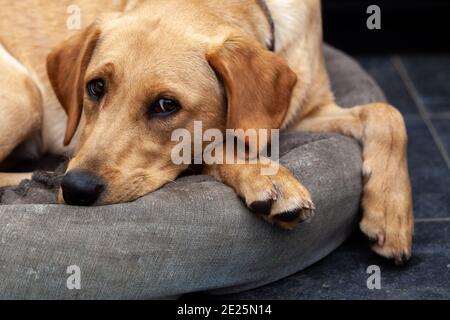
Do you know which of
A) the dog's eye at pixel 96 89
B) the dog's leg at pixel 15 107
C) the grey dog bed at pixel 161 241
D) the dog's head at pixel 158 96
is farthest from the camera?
the dog's leg at pixel 15 107

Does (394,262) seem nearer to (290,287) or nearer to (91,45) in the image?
(290,287)

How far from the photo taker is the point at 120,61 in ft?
8.85

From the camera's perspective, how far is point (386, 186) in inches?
118

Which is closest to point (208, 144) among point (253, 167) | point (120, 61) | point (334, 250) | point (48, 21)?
point (253, 167)

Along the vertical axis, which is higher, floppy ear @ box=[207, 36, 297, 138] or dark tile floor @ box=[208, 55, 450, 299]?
floppy ear @ box=[207, 36, 297, 138]

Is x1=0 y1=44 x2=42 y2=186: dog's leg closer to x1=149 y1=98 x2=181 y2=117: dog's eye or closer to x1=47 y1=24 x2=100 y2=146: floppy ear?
x1=47 y1=24 x2=100 y2=146: floppy ear

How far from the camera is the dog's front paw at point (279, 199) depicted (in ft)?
8.55

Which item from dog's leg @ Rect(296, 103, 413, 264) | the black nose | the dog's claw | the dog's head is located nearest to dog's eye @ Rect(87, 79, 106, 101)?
the dog's head

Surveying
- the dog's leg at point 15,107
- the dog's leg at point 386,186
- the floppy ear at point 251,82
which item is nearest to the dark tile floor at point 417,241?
the dog's leg at point 386,186

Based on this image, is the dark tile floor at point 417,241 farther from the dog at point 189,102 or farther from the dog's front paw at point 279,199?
the dog's front paw at point 279,199

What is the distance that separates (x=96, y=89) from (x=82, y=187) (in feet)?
1.36

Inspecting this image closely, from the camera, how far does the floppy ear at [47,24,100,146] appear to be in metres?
2.97

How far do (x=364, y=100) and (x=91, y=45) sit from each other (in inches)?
52.2

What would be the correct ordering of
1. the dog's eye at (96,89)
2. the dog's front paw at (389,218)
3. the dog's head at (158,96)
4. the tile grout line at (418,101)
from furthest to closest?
the tile grout line at (418,101) < the dog's front paw at (389,218) < the dog's eye at (96,89) < the dog's head at (158,96)
